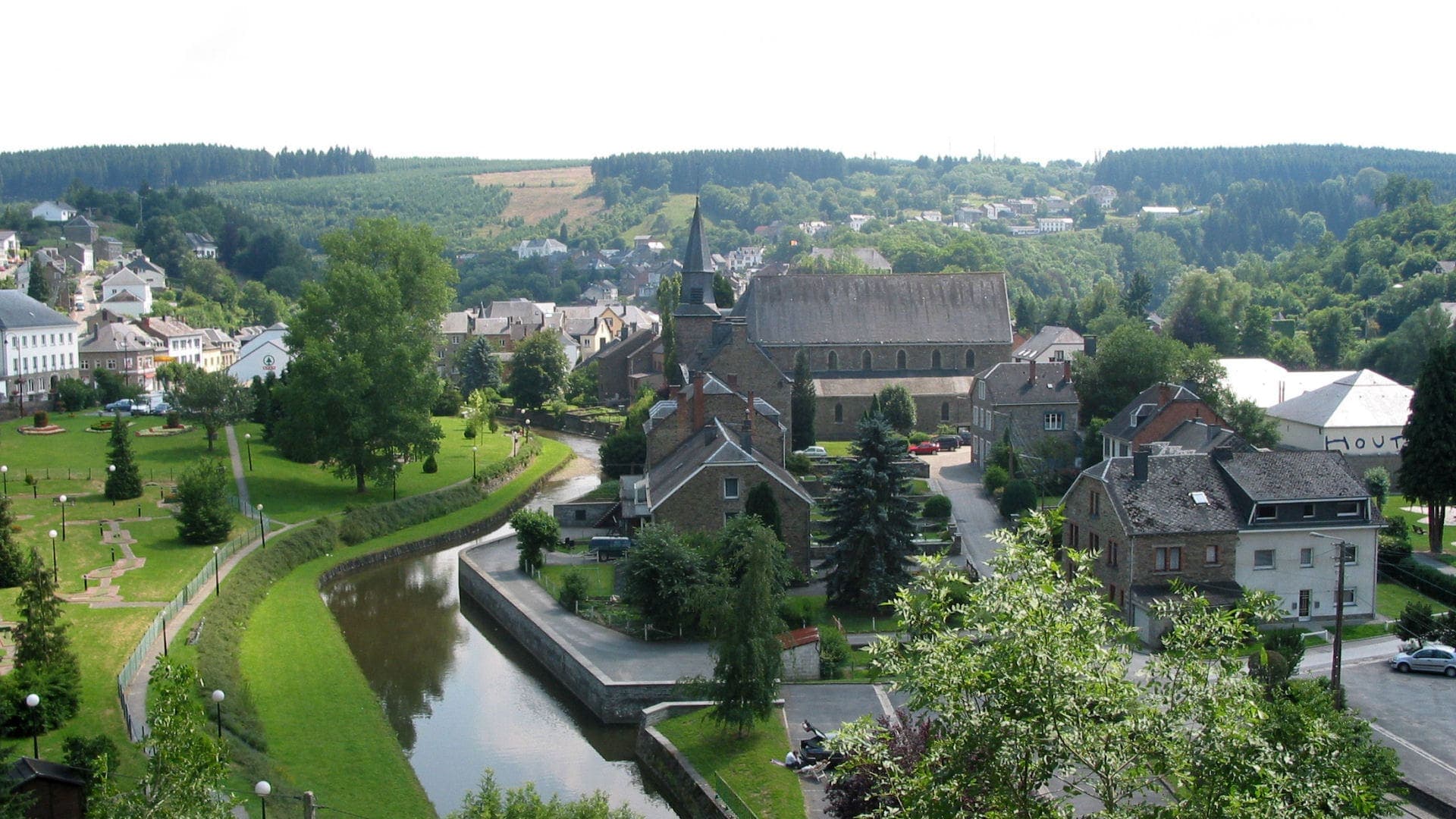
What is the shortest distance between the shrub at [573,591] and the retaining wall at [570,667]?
1.19 meters

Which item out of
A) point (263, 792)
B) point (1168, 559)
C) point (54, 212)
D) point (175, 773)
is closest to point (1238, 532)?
point (1168, 559)

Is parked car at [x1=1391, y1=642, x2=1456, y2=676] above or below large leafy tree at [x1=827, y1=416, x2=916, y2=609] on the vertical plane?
below

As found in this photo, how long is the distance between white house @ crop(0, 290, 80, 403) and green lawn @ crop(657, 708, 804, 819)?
5446 centimetres

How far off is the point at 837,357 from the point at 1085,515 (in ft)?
115

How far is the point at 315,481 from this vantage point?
52.3 metres

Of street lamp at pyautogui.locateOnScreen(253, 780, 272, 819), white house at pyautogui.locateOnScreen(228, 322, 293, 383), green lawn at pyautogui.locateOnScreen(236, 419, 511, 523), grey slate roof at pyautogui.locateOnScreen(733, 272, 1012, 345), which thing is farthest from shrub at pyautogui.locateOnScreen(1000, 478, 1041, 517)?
white house at pyautogui.locateOnScreen(228, 322, 293, 383)

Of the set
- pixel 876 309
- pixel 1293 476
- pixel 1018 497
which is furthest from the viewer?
pixel 876 309

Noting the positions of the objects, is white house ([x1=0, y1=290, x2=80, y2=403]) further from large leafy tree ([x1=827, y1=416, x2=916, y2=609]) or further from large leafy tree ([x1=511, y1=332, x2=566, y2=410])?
large leafy tree ([x1=827, y1=416, x2=916, y2=609])

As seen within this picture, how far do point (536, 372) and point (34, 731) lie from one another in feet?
190

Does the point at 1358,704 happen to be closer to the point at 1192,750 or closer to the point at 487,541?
the point at 1192,750

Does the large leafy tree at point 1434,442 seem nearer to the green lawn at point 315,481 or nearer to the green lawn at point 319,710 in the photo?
the green lawn at point 319,710

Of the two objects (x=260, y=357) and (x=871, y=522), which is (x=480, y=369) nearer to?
(x=260, y=357)

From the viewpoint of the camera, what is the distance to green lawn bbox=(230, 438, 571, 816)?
24631 millimetres

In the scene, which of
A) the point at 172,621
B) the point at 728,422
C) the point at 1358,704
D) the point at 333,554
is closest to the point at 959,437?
the point at 728,422
